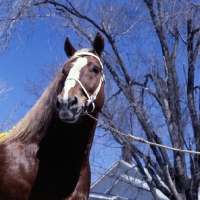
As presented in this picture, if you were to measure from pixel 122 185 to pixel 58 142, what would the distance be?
11826mm

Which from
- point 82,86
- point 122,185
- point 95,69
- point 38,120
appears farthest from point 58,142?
point 122,185

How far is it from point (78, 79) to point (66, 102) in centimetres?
35

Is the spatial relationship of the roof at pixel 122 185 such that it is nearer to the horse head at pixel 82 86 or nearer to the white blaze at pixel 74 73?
the horse head at pixel 82 86

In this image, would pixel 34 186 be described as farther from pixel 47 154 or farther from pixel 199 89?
pixel 199 89

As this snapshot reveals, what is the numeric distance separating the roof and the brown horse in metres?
7.58

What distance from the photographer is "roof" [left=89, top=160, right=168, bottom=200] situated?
11.5m

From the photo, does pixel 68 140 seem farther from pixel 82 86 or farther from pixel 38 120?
pixel 82 86

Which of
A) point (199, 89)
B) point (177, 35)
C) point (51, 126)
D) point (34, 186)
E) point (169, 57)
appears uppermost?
point (177, 35)

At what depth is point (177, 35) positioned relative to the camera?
12172 mm

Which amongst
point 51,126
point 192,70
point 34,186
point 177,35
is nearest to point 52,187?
point 34,186

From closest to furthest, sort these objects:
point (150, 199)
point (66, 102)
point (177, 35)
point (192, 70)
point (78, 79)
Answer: point (66, 102)
point (78, 79)
point (192, 70)
point (177, 35)
point (150, 199)

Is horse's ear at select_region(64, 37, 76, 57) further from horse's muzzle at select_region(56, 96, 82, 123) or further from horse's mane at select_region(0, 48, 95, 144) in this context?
horse's muzzle at select_region(56, 96, 82, 123)

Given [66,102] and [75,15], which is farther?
[75,15]

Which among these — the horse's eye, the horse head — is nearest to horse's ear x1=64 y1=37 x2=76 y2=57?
the horse head
